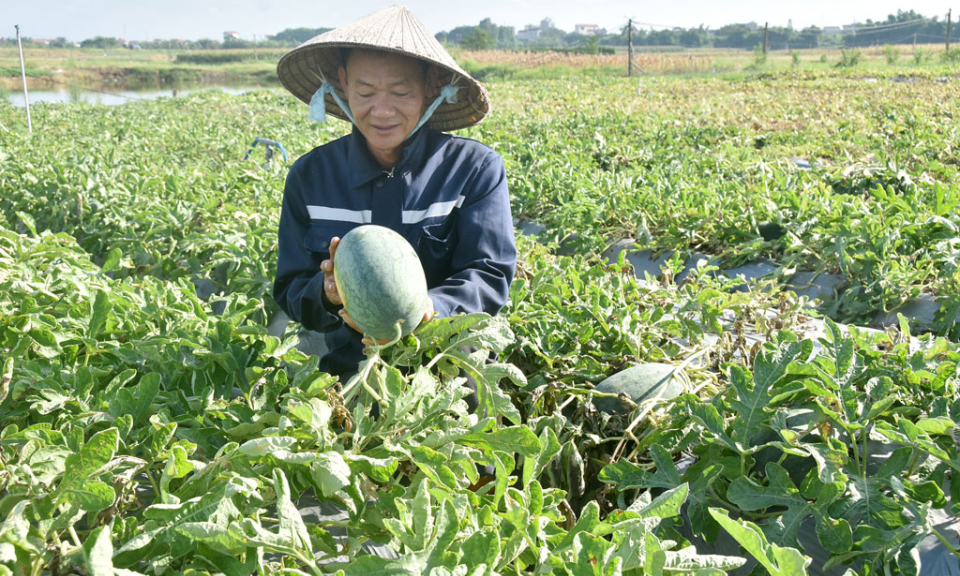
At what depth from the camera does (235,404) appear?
173cm

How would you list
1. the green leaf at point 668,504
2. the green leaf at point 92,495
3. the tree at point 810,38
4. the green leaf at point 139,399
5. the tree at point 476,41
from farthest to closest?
1. the tree at point 810,38
2. the tree at point 476,41
3. the green leaf at point 139,399
4. the green leaf at point 668,504
5. the green leaf at point 92,495

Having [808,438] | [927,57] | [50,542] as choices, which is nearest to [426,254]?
[808,438]

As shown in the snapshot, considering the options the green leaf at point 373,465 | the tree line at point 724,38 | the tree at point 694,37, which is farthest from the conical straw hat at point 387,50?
the tree at point 694,37

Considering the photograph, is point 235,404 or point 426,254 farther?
point 426,254

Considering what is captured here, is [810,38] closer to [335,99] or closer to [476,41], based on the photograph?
[476,41]

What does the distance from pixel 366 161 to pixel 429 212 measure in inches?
10.1

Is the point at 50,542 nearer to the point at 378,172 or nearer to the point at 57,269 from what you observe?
the point at 378,172

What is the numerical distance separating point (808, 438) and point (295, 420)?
1.16 m

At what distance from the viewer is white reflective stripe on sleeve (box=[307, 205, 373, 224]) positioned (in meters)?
2.32

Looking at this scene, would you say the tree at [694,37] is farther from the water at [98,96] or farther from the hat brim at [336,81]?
the hat brim at [336,81]

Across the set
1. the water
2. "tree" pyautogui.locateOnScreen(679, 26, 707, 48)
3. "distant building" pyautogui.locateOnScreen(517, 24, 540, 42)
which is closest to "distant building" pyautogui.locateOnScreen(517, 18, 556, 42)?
"distant building" pyautogui.locateOnScreen(517, 24, 540, 42)

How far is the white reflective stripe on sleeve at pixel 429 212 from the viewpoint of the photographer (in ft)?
7.52

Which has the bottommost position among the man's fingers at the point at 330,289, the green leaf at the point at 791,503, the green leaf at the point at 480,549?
the green leaf at the point at 791,503

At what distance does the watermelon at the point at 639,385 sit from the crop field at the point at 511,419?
2cm
